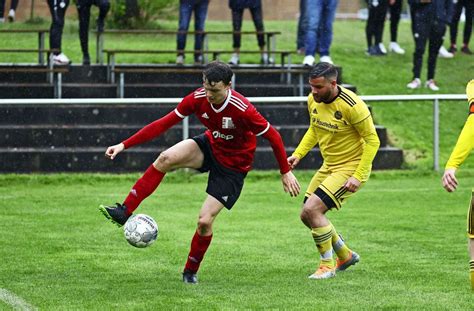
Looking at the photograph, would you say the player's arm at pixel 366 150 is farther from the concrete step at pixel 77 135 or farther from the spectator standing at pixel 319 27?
the spectator standing at pixel 319 27

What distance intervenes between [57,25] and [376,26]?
22.7 feet

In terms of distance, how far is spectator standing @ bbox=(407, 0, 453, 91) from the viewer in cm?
2073

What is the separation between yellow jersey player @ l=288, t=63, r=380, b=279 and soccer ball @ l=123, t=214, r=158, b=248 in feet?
4.34

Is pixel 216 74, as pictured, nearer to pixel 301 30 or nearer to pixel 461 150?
pixel 461 150

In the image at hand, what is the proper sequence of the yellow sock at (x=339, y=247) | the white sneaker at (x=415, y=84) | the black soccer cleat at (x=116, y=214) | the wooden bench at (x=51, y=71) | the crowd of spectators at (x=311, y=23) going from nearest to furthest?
1. the black soccer cleat at (x=116, y=214)
2. the yellow sock at (x=339, y=247)
3. the wooden bench at (x=51, y=71)
4. the crowd of spectators at (x=311, y=23)
5. the white sneaker at (x=415, y=84)

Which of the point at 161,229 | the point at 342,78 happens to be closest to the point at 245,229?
the point at 161,229

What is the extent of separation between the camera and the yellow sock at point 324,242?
973 cm

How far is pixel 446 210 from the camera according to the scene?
14.2 m

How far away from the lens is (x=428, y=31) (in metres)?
20.9

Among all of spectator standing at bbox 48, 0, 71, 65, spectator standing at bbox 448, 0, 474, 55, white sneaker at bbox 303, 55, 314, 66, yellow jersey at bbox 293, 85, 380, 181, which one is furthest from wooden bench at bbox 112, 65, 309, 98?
yellow jersey at bbox 293, 85, 380, 181

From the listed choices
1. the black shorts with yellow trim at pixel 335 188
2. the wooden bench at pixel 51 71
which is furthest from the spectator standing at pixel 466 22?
the black shorts with yellow trim at pixel 335 188

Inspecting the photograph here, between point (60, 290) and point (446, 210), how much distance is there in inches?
264

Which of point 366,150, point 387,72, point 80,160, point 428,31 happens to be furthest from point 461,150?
point 387,72

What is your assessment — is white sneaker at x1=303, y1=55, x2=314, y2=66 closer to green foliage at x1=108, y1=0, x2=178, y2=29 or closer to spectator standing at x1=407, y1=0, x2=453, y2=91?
spectator standing at x1=407, y1=0, x2=453, y2=91
